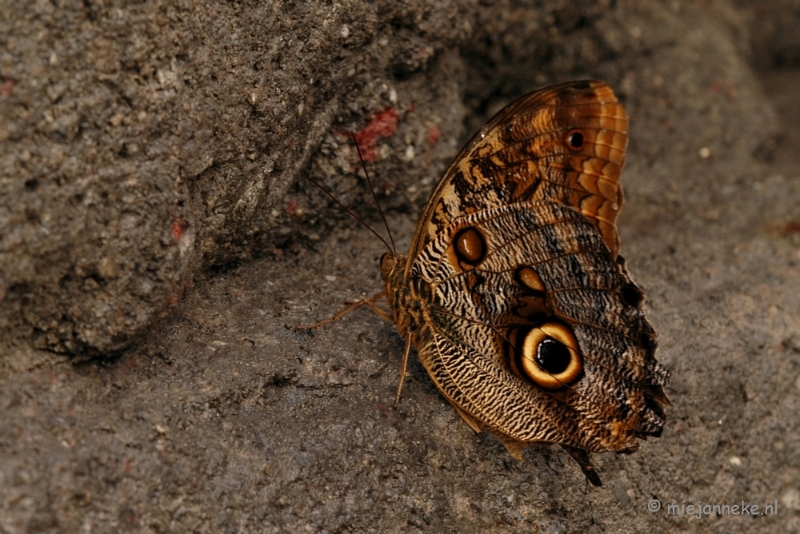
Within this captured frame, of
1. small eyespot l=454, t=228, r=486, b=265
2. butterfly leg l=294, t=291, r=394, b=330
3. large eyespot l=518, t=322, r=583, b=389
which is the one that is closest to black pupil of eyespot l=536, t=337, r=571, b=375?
large eyespot l=518, t=322, r=583, b=389

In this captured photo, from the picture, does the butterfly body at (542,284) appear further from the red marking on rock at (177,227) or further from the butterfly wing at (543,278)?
the red marking on rock at (177,227)

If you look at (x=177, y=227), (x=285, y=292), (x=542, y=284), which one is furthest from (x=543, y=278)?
(x=177, y=227)

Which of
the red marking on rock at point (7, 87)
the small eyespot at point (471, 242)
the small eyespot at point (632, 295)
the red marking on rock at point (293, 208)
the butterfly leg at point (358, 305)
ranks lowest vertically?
the butterfly leg at point (358, 305)

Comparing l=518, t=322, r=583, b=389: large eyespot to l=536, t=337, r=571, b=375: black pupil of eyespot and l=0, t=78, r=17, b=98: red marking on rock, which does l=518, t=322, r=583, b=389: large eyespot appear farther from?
l=0, t=78, r=17, b=98: red marking on rock

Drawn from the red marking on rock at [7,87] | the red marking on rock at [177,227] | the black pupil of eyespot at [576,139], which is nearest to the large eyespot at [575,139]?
the black pupil of eyespot at [576,139]

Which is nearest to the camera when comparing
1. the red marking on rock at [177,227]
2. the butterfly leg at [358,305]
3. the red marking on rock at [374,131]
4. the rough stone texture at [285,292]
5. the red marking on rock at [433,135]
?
the rough stone texture at [285,292]

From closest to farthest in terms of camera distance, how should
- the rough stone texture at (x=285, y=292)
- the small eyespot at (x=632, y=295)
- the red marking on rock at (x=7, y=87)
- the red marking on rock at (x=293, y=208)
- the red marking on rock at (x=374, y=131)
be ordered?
the red marking on rock at (x=7, y=87) → the rough stone texture at (x=285, y=292) → the small eyespot at (x=632, y=295) → the red marking on rock at (x=293, y=208) → the red marking on rock at (x=374, y=131)
